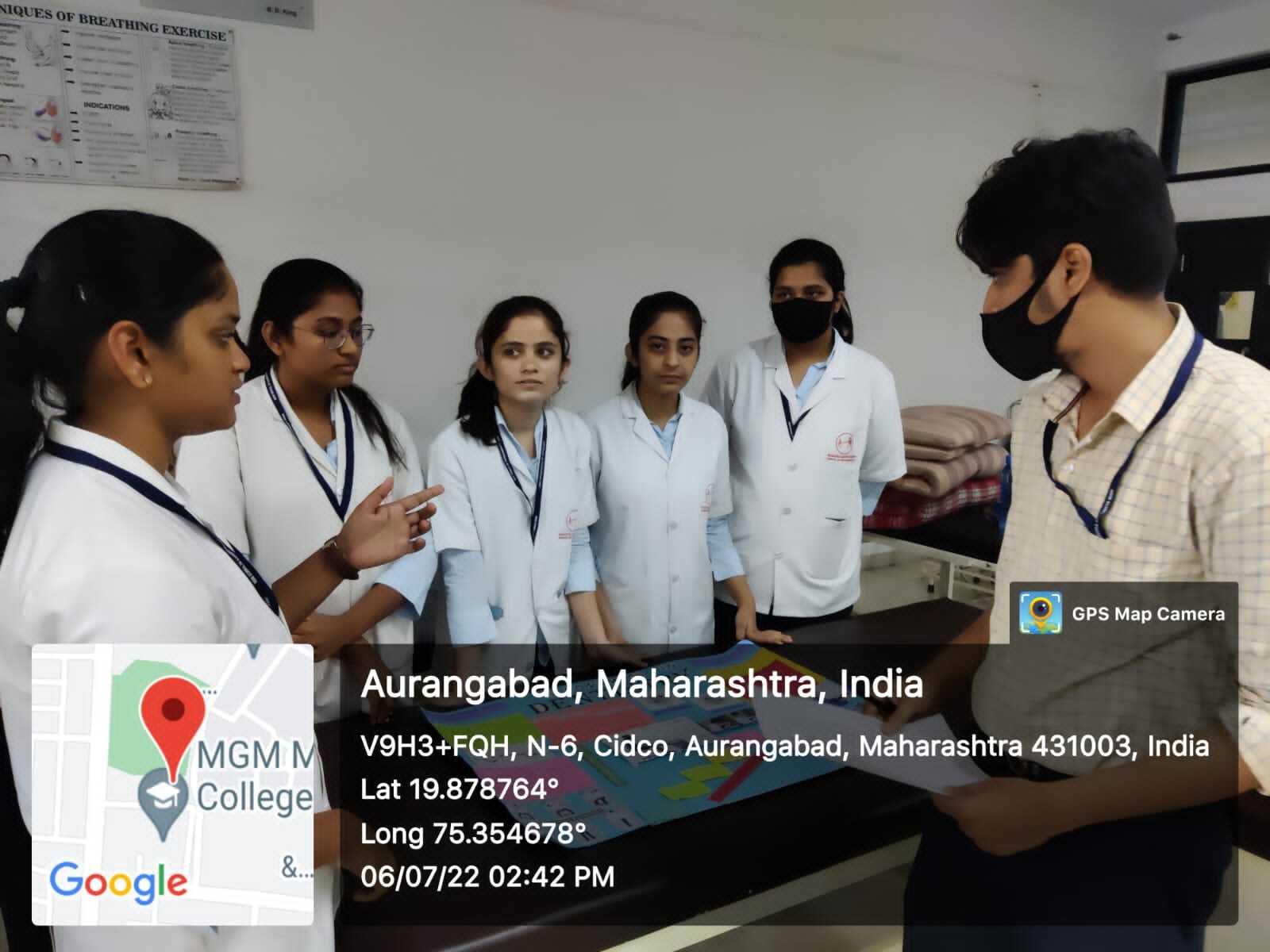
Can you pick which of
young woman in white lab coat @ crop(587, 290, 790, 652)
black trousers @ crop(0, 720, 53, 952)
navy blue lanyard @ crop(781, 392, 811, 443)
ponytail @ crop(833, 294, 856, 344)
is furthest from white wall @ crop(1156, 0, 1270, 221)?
black trousers @ crop(0, 720, 53, 952)

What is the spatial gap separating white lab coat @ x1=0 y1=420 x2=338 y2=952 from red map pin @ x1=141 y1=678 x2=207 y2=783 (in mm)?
62

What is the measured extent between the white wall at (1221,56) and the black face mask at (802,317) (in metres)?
2.77

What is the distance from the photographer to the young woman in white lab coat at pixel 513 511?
6.00 ft

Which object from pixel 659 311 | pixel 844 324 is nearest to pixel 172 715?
pixel 659 311

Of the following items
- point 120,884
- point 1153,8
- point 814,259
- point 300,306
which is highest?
point 1153,8

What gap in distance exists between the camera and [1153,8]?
3.94 metres

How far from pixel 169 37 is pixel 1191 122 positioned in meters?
4.76

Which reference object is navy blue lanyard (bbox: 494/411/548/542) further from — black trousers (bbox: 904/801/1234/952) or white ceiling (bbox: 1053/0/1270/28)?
white ceiling (bbox: 1053/0/1270/28)

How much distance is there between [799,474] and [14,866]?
188cm

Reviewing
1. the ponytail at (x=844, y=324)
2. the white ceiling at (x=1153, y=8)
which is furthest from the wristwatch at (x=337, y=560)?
the white ceiling at (x=1153, y=8)

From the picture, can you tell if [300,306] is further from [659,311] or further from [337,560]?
[659,311]

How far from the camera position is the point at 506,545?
187 cm

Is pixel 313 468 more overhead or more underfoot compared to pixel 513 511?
more overhead

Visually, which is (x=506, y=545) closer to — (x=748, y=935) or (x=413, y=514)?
(x=413, y=514)
